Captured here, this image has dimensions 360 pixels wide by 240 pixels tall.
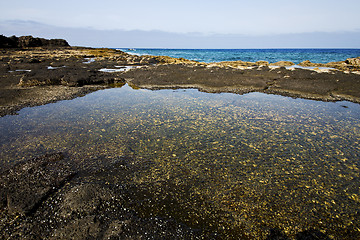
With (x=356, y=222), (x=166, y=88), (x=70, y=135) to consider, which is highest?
(x=166, y=88)

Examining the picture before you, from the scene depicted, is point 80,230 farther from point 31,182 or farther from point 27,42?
point 27,42

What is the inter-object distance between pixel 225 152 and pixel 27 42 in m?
146

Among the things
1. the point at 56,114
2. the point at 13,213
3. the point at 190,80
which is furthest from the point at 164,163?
the point at 190,80

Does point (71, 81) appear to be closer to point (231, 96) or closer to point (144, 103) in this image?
point (144, 103)

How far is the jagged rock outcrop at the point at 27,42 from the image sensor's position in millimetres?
102131

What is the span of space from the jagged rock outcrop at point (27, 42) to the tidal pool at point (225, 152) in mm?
124525

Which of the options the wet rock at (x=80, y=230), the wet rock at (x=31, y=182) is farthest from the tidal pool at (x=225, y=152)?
the wet rock at (x=80, y=230)

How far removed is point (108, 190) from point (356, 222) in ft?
29.4

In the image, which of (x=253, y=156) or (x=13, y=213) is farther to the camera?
(x=253, y=156)

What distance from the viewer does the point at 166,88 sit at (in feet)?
86.0

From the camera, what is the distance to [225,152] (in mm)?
10484

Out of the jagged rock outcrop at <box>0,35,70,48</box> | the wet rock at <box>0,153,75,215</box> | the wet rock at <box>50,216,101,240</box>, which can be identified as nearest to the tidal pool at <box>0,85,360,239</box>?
the wet rock at <box>0,153,75,215</box>

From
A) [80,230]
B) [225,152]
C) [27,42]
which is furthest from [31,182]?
[27,42]

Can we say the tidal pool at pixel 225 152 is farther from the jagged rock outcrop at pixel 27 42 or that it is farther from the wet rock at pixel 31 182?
the jagged rock outcrop at pixel 27 42
